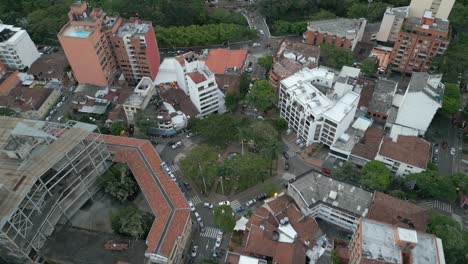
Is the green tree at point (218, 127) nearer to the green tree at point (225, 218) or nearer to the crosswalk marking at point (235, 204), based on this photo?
the crosswalk marking at point (235, 204)

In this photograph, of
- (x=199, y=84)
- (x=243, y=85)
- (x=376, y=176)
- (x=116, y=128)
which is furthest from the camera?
(x=243, y=85)

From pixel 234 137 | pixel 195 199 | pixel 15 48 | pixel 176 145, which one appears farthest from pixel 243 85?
pixel 15 48

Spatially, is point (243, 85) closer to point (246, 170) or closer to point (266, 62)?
point (266, 62)

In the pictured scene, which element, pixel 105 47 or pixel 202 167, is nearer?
pixel 202 167

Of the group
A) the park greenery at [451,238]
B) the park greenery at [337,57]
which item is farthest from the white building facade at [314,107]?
the park greenery at [451,238]

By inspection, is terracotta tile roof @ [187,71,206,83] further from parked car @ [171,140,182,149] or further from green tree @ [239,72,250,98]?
parked car @ [171,140,182,149]

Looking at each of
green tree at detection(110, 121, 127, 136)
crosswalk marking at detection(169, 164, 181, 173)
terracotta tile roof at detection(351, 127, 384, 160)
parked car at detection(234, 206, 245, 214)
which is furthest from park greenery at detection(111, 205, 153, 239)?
terracotta tile roof at detection(351, 127, 384, 160)

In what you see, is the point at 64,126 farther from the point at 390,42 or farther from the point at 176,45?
the point at 390,42
